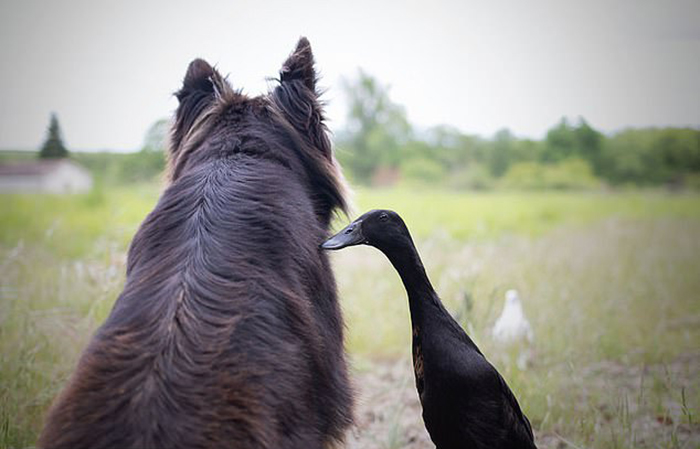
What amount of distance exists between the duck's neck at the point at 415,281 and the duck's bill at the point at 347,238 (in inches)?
7.1

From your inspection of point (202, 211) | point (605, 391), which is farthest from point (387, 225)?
point (605, 391)

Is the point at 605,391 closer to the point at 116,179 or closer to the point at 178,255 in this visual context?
the point at 178,255

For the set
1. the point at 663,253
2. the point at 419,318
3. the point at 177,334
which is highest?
the point at 177,334

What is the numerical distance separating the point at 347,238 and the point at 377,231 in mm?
149

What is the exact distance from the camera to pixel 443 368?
2164 millimetres

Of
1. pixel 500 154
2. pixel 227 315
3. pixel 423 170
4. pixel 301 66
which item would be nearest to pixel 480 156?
pixel 500 154

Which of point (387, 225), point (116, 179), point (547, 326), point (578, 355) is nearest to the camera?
point (387, 225)

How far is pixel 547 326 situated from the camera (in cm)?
536

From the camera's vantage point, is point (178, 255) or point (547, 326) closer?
point (178, 255)

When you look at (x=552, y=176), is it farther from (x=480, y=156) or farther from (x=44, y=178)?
(x=44, y=178)

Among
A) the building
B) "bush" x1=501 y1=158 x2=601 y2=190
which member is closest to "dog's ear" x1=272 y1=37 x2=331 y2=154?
the building

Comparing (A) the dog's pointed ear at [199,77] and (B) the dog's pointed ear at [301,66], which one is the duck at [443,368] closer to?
(B) the dog's pointed ear at [301,66]

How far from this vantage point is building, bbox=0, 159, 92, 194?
8.53 meters

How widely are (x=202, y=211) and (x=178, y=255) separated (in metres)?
0.21
